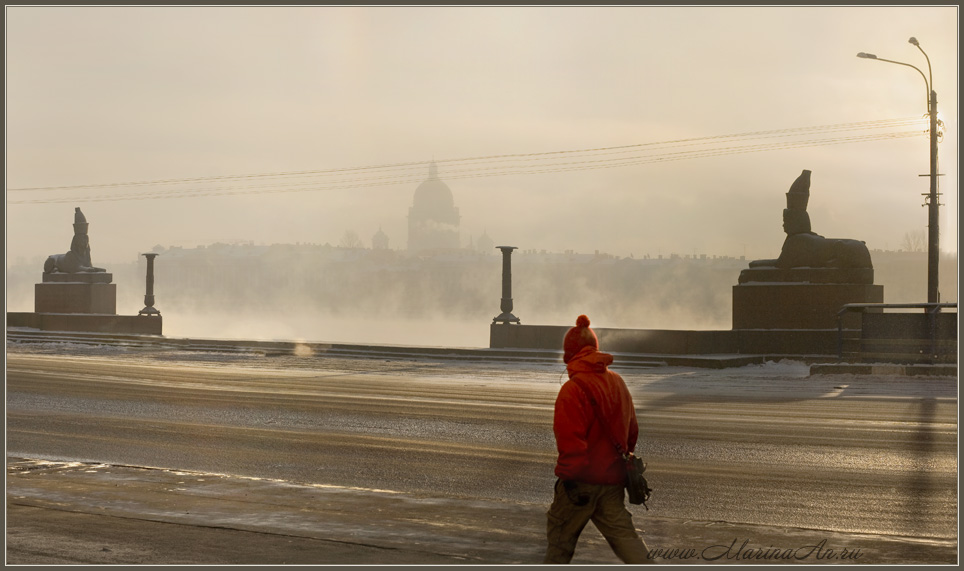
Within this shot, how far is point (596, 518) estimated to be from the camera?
6312 millimetres

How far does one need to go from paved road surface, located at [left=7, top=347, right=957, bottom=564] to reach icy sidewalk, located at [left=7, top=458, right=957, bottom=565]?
1.2 inches

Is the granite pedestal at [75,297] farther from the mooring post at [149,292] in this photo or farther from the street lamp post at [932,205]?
the street lamp post at [932,205]

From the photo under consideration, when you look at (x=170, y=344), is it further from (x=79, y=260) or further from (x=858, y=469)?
(x=858, y=469)

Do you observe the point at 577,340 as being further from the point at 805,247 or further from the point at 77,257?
the point at 77,257

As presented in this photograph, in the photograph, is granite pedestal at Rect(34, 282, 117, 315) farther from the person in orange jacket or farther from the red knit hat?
the person in orange jacket

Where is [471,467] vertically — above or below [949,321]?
below

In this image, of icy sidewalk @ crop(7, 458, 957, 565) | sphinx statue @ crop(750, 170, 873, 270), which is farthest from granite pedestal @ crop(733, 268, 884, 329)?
icy sidewalk @ crop(7, 458, 957, 565)

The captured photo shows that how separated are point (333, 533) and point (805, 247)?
24.9 metres

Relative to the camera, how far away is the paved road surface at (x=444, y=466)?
7980 mm

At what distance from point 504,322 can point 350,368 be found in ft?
23.2

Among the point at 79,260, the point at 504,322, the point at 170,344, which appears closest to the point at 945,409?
the point at 504,322


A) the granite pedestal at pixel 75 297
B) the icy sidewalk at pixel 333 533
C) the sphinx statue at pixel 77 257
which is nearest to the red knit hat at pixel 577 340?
the icy sidewalk at pixel 333 533

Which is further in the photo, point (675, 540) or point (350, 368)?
point (350, 368)

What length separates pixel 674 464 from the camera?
1184 centimetres
